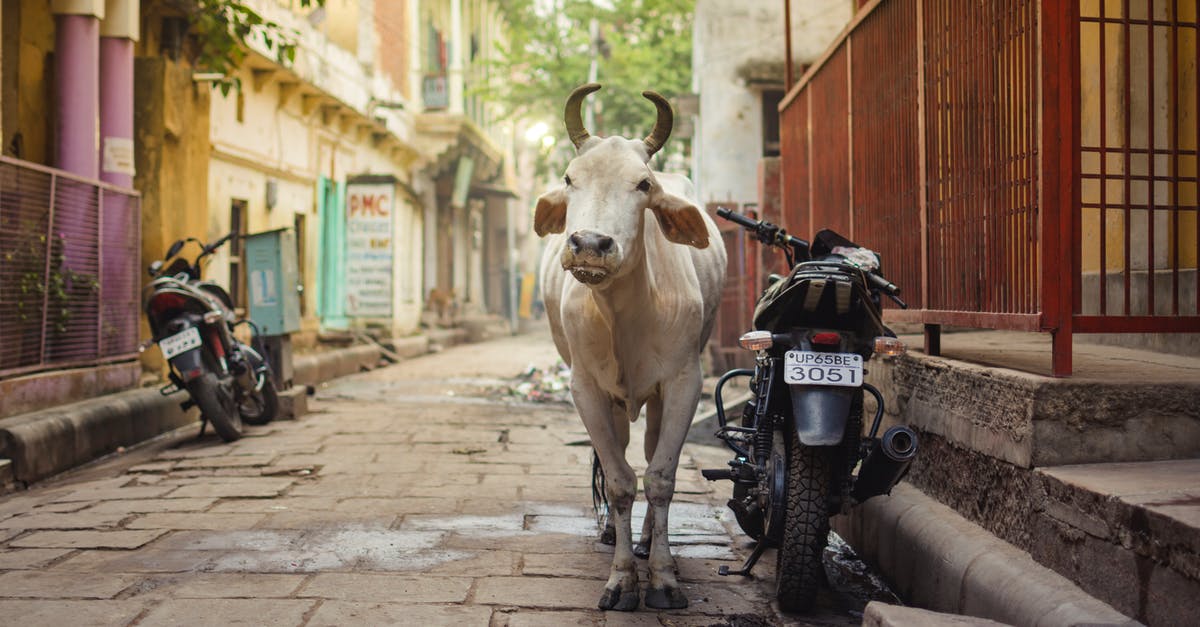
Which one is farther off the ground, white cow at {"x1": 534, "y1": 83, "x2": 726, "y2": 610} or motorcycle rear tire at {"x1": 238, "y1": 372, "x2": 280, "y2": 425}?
white cow at {"x1": 534, "y1": 83, "x2": 726, "y2": 610}

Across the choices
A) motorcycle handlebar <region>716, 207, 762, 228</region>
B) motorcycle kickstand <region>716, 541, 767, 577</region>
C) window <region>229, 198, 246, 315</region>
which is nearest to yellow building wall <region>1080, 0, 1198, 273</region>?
motorcycle handlebar <region>716, 207, 762, 228</region>

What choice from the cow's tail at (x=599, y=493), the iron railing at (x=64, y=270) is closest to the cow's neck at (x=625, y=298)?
the cow's tail at (x=599, y=493)

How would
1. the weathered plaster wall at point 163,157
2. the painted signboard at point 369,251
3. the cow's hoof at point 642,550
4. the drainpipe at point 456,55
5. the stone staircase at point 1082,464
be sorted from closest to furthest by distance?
the stone staircase at point 1082,464 → the cow's hoof at point 642,550 → the weathered plaster wall at point 163,157 → the painted signboard at point 369,251 → the drainpipe at point 456,55

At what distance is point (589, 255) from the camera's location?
376 centimetres

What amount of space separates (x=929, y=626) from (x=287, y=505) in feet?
12.7

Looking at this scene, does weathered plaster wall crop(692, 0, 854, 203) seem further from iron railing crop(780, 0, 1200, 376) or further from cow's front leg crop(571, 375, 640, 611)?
cow's front leg crop(571, 375, 640, 611)

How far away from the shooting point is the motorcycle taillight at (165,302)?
8.16 m

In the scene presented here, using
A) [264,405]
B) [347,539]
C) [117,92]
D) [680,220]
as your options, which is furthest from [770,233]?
[117,92]

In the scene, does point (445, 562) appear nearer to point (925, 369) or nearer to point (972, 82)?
point (925, 369)

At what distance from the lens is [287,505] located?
578cm

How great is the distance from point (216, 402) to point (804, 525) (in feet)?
18.3

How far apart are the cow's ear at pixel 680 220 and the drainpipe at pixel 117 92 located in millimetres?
6819

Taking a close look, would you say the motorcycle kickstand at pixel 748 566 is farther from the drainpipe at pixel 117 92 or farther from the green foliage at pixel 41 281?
the drainpipe at pixel 117 92

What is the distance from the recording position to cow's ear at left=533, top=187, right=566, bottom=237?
438 centimetres
